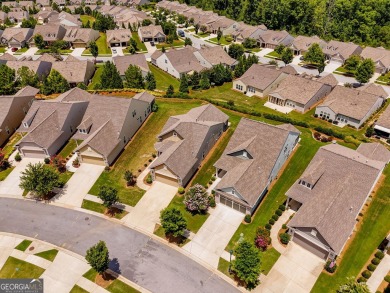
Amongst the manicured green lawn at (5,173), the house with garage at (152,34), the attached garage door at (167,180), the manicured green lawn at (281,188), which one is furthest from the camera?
the house with garage at (152,34)

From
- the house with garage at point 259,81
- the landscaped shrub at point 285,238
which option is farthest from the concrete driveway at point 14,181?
the house with garage at point 259,81

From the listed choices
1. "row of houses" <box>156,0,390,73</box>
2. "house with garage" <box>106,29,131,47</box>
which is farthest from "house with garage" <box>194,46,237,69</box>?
"house with garage" <box>106,29,131,47</box>

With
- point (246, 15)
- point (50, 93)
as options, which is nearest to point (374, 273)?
point (50, 93)

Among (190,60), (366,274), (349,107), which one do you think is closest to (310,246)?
(366,274)

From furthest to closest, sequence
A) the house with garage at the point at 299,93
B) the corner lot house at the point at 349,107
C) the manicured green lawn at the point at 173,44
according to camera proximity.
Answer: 1. the manicured green lawn at the point at 173,44
2. the house with garage at the point at 299,93
3. the corner lot house at the point at 349,107

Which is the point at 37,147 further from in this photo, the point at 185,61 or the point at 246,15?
the point at 246,15

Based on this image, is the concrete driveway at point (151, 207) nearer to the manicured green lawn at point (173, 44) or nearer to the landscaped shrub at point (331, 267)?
the landscaped shrub at point (331, 267)

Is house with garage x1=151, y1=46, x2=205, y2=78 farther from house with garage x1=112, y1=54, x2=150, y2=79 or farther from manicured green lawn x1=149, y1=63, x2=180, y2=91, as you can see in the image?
house with garage x1=112, y1=54, x2=150, y2=79
